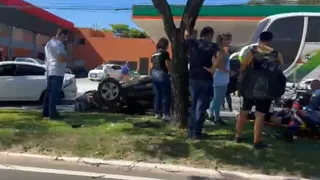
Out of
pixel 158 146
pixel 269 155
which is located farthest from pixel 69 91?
pixel 269 155

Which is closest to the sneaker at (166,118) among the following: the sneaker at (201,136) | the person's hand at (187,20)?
the sneaker at (201,136)

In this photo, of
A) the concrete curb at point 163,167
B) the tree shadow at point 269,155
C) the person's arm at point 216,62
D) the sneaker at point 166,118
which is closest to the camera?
the concrete curb at point 163,167

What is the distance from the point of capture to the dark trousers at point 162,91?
8.93m

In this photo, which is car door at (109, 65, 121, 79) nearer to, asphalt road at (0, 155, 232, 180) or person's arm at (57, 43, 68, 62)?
person's arm at (57, 43, 68, 62)

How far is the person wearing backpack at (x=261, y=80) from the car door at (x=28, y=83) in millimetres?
8931

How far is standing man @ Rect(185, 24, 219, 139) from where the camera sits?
7430mm

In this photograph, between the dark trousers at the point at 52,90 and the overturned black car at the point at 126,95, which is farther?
the overturned black car at the point at 126,95

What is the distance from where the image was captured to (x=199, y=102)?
24.6 feet

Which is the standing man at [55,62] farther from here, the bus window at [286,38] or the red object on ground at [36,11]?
the red object on ground at [36,11]

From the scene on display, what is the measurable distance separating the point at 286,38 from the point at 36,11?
118 ft

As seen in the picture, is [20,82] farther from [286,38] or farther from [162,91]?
[286,38]

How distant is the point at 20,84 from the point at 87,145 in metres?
7.97

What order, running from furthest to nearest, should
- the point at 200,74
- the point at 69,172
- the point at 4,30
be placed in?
the point at 4,30 < the point at 200,74 < the point at 69,172

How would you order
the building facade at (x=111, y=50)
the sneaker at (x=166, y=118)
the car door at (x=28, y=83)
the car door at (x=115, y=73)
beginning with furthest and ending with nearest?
the building facade at (x=111, y=50), the car door at (x=28, y=83), the car door at (x=115, y=73), the sneaker at (x=166, y=118)
